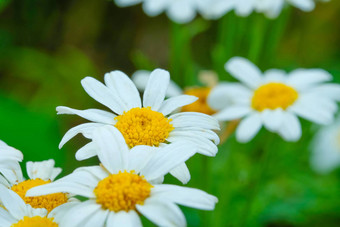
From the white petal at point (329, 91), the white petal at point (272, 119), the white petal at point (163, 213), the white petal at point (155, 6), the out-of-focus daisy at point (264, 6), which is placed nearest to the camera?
the white petal at point (163, 213)

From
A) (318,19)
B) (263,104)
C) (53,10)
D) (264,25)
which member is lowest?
(263,104)

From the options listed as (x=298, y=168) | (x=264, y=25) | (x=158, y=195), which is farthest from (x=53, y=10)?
(x=158, y=195)

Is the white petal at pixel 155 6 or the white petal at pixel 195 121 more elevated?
the white petal at pixel 155 6

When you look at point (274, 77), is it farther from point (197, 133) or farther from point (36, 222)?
point (36, 222)

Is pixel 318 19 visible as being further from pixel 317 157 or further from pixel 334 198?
pixel 334 198

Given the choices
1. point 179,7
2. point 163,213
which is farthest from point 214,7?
point 163,213

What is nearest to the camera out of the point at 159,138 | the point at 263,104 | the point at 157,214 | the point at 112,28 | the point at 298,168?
the point at 157,214

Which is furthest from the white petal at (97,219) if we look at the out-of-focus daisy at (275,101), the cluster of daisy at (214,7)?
the cluster of daisy at (214,7)

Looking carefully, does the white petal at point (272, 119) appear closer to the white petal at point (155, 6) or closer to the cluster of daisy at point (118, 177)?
the cluster of daisy at point (118, 177)
